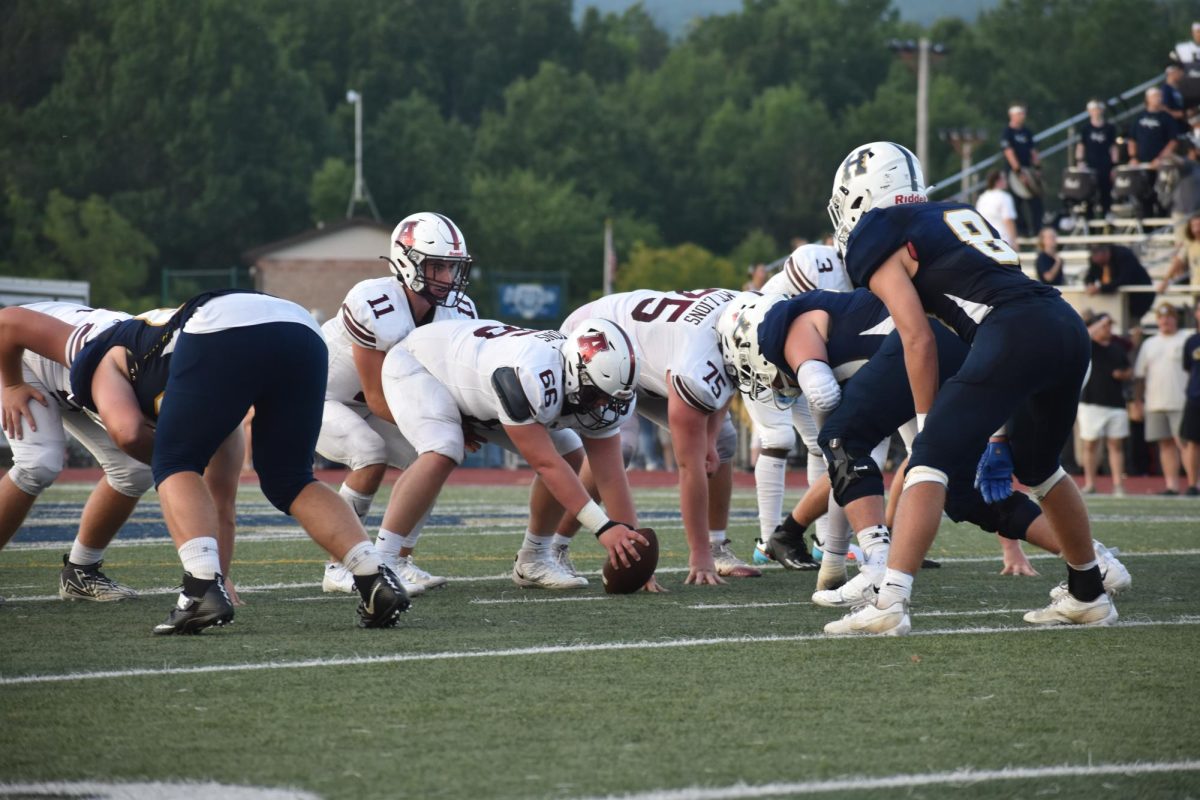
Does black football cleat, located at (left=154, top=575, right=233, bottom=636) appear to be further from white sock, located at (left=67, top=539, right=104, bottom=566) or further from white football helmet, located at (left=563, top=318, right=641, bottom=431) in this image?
white football helmet, located at (left=563, top=318, right=641, bottom=431)

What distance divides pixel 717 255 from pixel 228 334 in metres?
75.6

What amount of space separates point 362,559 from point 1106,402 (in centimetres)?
1129

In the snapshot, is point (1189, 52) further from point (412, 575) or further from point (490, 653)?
point (490, 653)

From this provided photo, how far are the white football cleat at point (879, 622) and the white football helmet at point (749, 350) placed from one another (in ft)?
5.21

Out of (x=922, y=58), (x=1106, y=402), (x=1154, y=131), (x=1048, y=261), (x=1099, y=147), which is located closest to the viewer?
(x=1106, y=402)

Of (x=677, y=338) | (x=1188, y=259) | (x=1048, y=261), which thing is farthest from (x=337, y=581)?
(x=1188, y=259)

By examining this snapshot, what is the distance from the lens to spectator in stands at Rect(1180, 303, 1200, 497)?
15.1m

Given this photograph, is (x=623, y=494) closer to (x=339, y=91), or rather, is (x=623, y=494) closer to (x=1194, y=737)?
(x=1194, y=737)

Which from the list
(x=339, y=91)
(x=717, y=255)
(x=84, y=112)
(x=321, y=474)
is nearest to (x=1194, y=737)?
(x=321, y=474)

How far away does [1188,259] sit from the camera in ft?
62.7

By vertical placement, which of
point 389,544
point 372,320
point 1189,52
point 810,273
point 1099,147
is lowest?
point 389,544

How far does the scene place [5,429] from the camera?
6.84 metres

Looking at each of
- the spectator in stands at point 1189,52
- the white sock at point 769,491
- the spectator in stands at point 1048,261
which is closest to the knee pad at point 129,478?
the white sock at point 769,491

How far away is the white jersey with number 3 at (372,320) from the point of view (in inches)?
300
